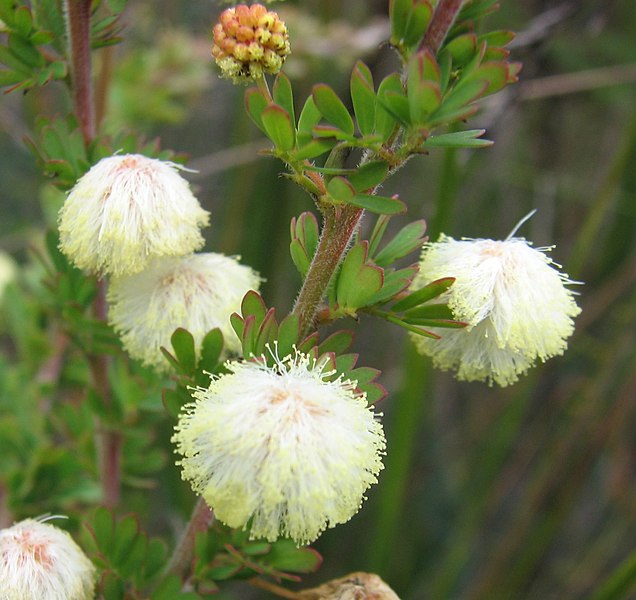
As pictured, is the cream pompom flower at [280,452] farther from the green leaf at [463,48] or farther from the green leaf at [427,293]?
the green leaf at [463,48]

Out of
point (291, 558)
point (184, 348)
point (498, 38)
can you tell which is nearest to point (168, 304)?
point (184, 348)

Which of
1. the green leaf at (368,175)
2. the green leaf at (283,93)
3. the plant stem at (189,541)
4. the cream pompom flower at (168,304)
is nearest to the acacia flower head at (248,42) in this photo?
the green leaf at (283,93)

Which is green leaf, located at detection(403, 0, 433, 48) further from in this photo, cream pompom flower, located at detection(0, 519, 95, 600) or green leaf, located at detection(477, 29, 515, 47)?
cream pompom flower, located at detection(0, 519, 95, 600)

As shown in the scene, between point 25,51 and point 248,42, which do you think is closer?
point 248,42

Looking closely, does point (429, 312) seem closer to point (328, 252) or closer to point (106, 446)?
point (328, 252)

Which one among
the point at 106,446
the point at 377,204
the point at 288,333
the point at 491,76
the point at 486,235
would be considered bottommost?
the point at 106,446

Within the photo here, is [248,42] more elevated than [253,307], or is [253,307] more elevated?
[248,42]
